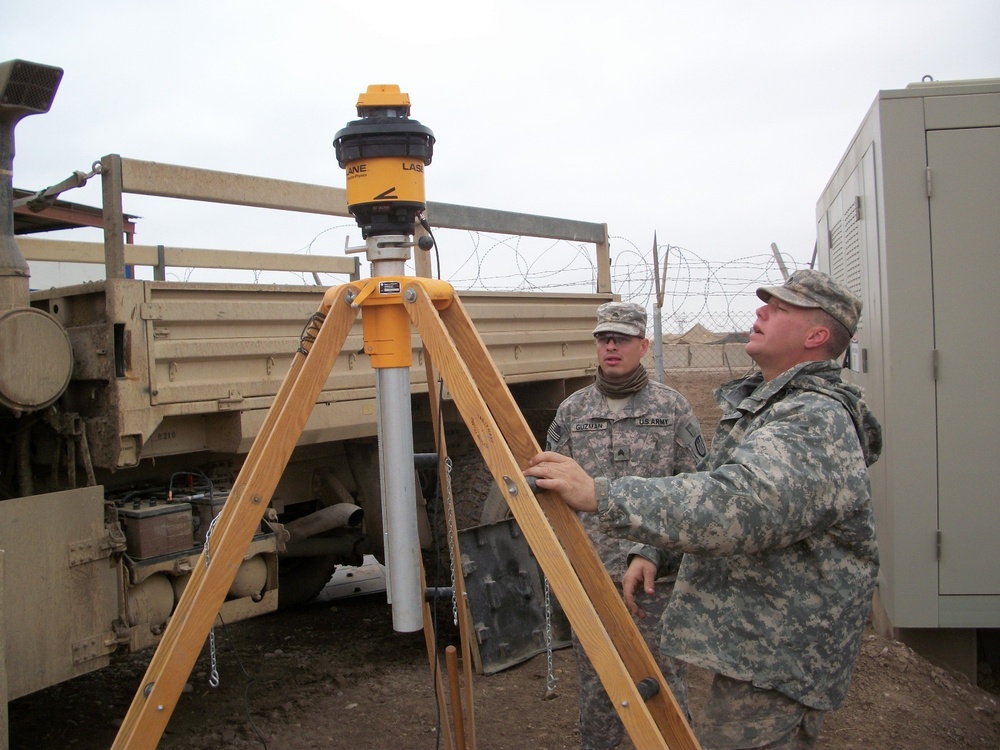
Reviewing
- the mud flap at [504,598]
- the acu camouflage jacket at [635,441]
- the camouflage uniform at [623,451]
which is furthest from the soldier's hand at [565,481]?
the mud flap at [504,598]

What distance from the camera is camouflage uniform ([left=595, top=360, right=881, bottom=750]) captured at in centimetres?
180

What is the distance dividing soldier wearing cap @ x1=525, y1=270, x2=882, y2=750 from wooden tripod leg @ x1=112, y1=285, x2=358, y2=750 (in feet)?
1.76

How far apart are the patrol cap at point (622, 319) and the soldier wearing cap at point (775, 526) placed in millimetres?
1125

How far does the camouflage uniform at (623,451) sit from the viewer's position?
3094 millimetres

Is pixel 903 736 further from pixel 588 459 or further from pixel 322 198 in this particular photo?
pixel 322 198

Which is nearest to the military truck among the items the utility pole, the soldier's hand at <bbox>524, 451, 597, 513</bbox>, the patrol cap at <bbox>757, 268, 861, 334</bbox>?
the soldier's hand at <bbox>524, 451, 597, 513</bbox>

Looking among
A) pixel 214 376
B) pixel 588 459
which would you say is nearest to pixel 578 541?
pixel 588 459

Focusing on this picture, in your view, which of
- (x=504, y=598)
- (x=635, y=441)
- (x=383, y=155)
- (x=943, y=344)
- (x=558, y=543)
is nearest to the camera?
(x=558, y=543)

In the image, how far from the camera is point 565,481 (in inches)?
69.2

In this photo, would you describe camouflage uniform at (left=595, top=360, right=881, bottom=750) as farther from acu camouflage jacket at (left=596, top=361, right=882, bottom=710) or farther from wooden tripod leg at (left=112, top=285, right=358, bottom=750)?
wooden tripod leg at (left=112, top=285, right=358, bottom=750)

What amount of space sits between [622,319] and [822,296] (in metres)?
1.36

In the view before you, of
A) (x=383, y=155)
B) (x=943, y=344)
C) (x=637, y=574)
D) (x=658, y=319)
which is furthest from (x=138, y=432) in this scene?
(x=658, y=319)

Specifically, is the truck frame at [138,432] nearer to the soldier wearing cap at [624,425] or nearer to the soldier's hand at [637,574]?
the soldier wearing cap at [624,425]

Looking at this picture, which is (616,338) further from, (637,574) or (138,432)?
(138,432)
